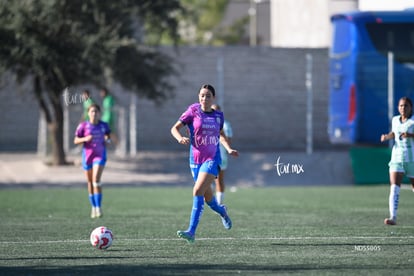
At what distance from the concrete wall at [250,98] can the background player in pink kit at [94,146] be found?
18.2 metres

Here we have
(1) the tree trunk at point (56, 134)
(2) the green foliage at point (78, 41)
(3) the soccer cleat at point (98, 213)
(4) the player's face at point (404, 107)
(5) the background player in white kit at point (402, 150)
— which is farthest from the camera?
(1) the tree trunk at point (56, 134)

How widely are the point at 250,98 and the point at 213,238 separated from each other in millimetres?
24420

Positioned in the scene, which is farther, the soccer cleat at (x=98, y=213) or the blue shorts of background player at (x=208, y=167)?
the soccer cleat at (x=98, y=213)

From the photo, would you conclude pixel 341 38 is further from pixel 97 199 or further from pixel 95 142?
pixel 97 199

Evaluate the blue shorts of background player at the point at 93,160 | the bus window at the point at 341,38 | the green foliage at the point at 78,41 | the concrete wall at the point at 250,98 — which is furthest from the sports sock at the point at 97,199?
the concrete wall at the point at 250,98

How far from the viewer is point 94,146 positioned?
19094 mm

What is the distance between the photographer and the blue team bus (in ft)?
103

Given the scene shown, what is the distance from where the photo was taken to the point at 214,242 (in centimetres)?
1352

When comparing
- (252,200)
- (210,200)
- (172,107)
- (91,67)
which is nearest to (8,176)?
(91,67)

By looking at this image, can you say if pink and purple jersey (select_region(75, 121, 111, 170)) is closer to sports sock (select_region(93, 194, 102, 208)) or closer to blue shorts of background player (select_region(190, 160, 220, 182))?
sports sock (select_region(93, 194, 102, 208))

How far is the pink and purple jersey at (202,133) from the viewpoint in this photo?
13.6 metres

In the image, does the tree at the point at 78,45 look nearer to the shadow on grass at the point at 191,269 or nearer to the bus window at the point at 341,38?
the bus window at the point at 341,38

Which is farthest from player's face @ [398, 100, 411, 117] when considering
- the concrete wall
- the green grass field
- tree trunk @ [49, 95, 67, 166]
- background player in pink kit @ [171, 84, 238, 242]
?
the concrete wall

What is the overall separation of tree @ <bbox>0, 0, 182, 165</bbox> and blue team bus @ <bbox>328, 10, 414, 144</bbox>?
633 centimetres
